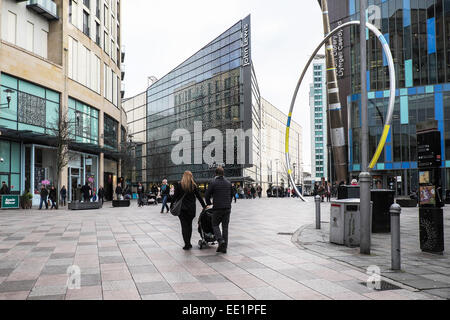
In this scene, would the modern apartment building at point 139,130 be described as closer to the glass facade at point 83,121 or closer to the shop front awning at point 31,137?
the glass facade at point 83,121

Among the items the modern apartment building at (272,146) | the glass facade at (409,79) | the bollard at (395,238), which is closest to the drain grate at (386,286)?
the bollard at (395,238)

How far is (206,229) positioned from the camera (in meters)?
8.90

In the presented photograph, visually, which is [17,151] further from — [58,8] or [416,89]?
[416,89]

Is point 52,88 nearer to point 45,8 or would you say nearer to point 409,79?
point 45,8

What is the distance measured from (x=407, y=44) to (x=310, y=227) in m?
39.7

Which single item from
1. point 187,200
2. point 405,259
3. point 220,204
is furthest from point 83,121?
point 405,259

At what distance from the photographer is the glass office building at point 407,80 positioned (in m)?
43.7

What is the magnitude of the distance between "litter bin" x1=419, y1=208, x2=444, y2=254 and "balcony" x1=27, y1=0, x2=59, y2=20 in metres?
29.9

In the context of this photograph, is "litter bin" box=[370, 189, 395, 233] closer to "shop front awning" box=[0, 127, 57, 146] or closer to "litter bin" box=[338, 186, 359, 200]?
"litter bin" box=[338, 186, 359, 200]

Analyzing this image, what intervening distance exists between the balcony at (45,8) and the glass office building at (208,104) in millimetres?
35350

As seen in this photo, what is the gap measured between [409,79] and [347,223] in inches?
1649

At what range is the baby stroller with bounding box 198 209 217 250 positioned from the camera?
28.7 feet

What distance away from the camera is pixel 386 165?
4656cm

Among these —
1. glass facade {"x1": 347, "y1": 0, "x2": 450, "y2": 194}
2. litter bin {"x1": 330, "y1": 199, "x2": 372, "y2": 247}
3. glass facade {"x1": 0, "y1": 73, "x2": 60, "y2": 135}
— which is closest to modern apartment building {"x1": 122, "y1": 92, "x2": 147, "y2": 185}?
glass facade {"x1": 347, "y1": 0, "x2": 450, "y2": 194}
